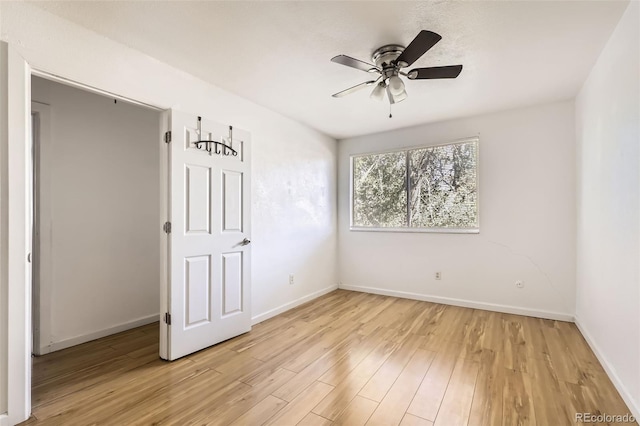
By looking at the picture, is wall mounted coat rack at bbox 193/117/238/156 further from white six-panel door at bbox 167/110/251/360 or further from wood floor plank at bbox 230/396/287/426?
wood floor plank at bbox 230/396/287/426

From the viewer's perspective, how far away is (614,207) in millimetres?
2148

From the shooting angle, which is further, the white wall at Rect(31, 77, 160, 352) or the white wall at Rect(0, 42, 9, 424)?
the white wall at Rect(31, 77, 160, 352)

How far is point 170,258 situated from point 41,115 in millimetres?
1754

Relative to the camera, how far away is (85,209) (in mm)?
2947

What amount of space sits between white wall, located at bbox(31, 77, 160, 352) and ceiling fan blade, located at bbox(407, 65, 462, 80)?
119 inches

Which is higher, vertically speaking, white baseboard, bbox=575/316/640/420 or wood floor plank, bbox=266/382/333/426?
white baseboard, bbox=575/316/640/420

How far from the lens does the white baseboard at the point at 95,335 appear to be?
2.66 meters

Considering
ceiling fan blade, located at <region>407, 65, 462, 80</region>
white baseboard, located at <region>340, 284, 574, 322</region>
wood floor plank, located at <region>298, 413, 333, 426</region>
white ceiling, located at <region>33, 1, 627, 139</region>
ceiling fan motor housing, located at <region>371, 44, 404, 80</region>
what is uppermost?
white ceiling, located at <region>33, 1, 627, 139</region>

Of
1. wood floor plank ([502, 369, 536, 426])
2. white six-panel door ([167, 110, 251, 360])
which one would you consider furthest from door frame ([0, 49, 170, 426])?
wood floor plank ([502, 369, 536, 426])

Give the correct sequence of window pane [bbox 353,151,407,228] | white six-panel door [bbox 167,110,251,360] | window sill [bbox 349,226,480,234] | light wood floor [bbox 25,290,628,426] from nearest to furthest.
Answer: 1. light wood floor [bbox 25,290,628,426]
2. white six-panel door [bbox 167,110,251,360]
3. window sill [bbox 349,226,480,234]
4. window pane [bbox 353,151,407,228]

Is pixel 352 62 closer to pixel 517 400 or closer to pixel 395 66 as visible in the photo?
pixel 395 66

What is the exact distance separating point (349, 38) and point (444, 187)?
2656mm

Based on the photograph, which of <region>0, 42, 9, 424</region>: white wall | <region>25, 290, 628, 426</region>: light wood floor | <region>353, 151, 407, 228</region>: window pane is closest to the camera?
<region>0, 42, 9, 424</region>: white wall

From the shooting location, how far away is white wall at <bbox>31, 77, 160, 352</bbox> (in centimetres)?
271
